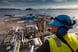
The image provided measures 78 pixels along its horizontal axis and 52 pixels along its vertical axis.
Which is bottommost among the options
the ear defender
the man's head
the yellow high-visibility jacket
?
the yellow high-visibility jacket

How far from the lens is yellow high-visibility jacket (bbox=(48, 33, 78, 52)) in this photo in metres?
1.86

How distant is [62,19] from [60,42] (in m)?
0.20

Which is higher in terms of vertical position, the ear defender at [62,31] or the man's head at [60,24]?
the man's head at [60,24]

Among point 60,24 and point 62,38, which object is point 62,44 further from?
point 60,24

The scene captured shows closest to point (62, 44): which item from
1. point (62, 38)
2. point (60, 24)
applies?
point (62, 38)

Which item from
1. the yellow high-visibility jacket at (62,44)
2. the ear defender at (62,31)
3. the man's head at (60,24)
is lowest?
the yellow high-visibility jacket at (62,44)

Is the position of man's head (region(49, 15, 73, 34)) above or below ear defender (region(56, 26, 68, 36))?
above

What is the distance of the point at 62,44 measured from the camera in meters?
1.90

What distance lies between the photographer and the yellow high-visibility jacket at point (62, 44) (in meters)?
1.86

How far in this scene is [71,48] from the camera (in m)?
1.94

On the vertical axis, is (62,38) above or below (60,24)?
below

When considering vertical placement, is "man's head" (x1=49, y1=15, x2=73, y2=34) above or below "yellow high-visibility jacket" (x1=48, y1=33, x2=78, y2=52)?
above

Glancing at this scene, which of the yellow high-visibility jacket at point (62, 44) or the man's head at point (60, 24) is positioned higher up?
the man's head at point (60, 24)

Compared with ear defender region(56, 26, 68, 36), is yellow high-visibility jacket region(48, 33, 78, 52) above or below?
below
